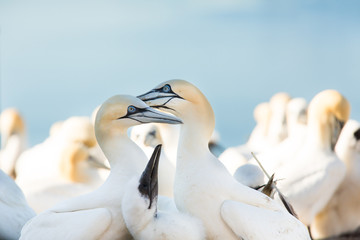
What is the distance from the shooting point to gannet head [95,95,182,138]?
21.5ft

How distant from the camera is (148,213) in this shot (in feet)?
19.2

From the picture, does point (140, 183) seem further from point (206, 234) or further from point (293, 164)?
point (293, 164)

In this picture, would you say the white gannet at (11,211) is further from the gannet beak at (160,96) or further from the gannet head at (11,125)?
the gannet head at (11,125)

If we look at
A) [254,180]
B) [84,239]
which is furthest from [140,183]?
[254,180]

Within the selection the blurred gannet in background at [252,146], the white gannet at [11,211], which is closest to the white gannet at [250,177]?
the white gannet at [11,211]

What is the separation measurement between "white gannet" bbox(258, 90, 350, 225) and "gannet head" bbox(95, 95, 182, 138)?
123 inches

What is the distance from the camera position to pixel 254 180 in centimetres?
703

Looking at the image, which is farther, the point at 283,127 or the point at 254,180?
the point at 283,127

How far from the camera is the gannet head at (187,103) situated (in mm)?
6430

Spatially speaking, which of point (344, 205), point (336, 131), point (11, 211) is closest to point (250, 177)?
point (11, 211)

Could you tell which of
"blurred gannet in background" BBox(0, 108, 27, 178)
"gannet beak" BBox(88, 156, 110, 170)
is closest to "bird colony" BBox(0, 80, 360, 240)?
"gannet beak" BBox(88, 156, 110, 170)

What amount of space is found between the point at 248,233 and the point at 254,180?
1.08 metres

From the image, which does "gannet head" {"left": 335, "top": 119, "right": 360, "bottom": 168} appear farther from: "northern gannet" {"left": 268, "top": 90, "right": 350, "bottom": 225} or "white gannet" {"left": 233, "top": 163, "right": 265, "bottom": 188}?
"white gannet" {"left": 233, "top": 163, "right": 265, "bottom": 188}

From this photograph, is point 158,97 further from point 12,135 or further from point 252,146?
point 12,135
